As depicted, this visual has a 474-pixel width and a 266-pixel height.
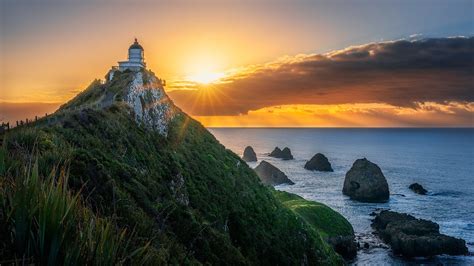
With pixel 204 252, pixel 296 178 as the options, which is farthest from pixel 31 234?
pixel 296 178

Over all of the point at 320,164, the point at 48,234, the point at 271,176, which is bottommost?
the point at 271,176

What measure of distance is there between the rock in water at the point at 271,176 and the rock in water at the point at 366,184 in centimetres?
2509

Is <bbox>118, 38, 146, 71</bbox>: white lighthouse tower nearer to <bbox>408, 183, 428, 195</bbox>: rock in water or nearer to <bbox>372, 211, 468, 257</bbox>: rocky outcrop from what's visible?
<bbox>372, 211, 468, 257</bbox>: rocky outcrop

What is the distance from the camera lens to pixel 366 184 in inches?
4336

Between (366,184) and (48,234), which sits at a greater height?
(48,234)

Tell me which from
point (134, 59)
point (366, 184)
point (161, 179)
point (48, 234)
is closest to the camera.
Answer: point (48, 234)

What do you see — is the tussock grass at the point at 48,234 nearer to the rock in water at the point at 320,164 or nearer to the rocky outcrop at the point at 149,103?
the rocky outcrop at the point at 149,103

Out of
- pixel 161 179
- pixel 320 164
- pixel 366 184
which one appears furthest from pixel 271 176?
pixel 161 179

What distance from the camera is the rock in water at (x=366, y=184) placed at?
357ft

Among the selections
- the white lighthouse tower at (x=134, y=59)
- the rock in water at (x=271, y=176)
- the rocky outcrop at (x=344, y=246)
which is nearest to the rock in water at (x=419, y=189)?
the rock in water at (x=271, y=176)

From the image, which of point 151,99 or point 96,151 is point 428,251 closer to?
point 151,99

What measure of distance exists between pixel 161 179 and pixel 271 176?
10844cm

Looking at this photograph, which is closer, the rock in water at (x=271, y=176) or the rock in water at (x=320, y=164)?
the rock in water at (x=271, y=176)

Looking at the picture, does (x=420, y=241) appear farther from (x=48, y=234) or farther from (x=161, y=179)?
(x=48, y=234)
